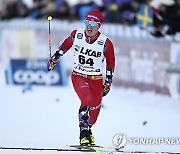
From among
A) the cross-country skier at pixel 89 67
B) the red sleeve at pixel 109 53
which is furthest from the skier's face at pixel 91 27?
the red sleeve at pixel 109 53

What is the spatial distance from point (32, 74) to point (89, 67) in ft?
17.3

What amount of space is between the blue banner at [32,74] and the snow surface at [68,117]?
19 centimetres

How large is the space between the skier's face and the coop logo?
531cm

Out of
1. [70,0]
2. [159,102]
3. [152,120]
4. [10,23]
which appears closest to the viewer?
[152,120]

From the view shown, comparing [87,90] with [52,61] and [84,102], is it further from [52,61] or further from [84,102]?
[52,61]

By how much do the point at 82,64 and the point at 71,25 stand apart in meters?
5.62

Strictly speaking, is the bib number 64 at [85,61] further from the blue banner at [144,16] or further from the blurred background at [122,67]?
the blue banner at [144,16]

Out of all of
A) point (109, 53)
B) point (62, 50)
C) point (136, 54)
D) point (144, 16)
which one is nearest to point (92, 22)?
point (109, 53)

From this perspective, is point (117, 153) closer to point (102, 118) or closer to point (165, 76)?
point (102, 118)

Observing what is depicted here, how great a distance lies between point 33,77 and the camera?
413 inches

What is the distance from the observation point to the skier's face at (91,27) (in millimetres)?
5164

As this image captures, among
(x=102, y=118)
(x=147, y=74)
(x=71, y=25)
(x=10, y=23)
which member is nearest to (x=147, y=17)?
(x=147, y=74)

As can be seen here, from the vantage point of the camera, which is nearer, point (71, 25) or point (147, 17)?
point (147, 17)

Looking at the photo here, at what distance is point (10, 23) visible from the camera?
41.8 ft
